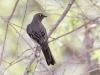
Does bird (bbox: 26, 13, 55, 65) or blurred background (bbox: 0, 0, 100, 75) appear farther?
blurred background (bbox: 0, 0, 100, 75)

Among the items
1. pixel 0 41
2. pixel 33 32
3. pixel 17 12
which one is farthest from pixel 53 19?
pixel 33 32

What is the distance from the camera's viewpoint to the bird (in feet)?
13.4

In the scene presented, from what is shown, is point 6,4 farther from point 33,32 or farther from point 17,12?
point 33,32

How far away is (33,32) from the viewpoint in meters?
4.50

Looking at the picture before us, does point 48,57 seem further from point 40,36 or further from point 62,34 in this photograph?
point 62,34

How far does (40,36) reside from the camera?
4328 mm

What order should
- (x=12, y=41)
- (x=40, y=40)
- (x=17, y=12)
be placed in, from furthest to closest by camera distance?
(x=12, y=41) < (x=17, y=12) < (x=40, y=40)

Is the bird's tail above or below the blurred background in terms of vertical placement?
below

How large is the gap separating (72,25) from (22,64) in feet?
4.41

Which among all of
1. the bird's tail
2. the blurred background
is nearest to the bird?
the bird's tail

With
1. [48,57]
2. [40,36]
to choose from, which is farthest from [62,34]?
[48,57]

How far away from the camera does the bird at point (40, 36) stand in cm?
407

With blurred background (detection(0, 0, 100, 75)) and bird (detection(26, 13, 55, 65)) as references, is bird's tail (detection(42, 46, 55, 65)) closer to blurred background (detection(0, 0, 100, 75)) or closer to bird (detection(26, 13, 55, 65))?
bird (detection(26, 13, 55, 65))

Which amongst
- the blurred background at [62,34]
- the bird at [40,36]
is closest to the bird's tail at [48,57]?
the bird at [40,36]
